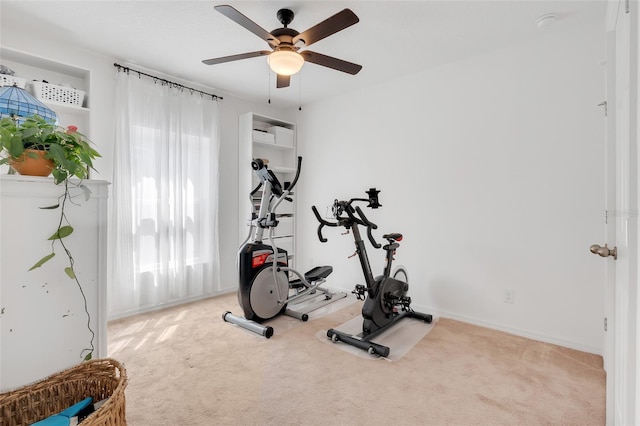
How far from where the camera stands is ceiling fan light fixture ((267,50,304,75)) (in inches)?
81.4

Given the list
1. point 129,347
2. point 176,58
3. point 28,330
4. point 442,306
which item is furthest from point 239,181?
point 28,330

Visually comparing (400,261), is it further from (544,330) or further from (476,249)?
(544,330)

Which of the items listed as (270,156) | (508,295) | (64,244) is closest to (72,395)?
(64,244)

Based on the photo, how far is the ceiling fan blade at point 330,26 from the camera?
5.60 feet

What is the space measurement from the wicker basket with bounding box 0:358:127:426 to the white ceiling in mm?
2276

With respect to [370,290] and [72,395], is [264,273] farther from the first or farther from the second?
[72,395]

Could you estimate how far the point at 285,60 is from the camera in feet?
6.82

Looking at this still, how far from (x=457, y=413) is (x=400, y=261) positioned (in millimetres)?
1855

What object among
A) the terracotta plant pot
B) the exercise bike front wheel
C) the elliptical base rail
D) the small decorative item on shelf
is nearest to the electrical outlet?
the exercise bike front wheel

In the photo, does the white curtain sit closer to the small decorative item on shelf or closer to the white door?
the small decorative item on shelf

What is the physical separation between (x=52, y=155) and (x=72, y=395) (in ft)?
2.67

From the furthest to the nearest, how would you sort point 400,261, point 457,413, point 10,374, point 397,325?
point 400,261
point 397,325
point 457,413
point 10,374

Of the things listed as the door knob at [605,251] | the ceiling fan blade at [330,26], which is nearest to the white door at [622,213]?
the door knob at [605,251]

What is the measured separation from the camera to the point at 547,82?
260 centimetres
